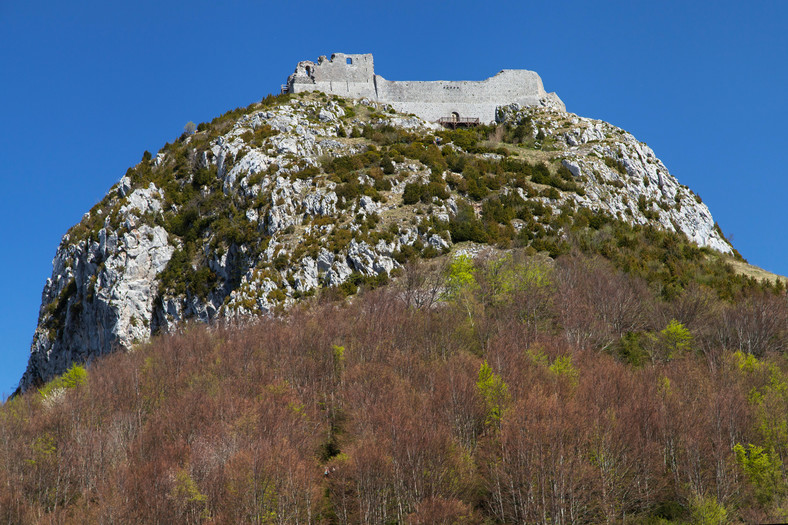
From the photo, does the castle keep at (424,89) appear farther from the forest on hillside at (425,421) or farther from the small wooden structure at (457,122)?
the forest on hillside at (425,421)

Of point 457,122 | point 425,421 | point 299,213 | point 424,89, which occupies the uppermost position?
point 424,89

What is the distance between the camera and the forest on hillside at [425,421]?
28453 millimetres

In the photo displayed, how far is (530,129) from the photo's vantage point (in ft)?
261

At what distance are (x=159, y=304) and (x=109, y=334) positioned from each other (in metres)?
4.44

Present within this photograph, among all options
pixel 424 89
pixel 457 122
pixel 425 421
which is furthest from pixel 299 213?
pixel 424 89

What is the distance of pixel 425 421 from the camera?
3172 cm

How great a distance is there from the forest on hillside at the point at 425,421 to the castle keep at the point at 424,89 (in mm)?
43051

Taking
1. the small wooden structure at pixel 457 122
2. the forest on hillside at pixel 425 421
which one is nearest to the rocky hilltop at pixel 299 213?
the forest on hillside at pixel 425 421

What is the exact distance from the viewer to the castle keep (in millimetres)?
82875

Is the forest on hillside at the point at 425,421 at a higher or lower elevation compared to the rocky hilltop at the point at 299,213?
lower

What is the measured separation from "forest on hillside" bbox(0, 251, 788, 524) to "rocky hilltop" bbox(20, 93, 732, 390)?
590cm

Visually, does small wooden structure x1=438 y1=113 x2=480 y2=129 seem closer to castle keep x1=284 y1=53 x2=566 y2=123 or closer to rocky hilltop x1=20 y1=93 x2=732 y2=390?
castle keep x1=284 y1=53 x2=566 y2=123

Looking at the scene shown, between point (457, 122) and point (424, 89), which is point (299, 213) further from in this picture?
point (424, 89)

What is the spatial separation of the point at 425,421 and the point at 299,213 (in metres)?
28.9
